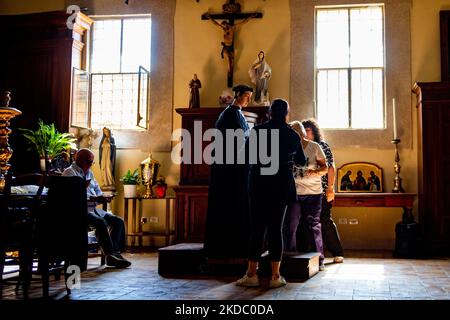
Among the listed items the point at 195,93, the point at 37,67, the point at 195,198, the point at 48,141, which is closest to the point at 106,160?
the point at 48,141

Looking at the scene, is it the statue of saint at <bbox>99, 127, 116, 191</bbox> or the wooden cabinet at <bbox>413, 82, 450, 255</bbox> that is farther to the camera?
the statue of saint at <bbox>99, 127, 116, 191</bbox>

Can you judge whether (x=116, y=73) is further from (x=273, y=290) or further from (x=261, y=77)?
(x=273, y=290)

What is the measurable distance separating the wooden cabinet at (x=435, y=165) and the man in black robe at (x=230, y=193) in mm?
3334

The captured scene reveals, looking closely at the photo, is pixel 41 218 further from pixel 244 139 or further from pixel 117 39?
pixel 117 39

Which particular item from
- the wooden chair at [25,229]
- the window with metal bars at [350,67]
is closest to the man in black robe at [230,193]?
the wooden chair at [25,229]

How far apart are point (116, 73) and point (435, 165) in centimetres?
490

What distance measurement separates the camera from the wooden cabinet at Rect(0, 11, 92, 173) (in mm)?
8164

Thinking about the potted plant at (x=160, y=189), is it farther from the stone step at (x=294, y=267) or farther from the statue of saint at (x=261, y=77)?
the stone step at (x=294, y=267)

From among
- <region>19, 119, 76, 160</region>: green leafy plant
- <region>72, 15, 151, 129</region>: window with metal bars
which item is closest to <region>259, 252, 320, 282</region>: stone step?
<region>19, 119, 76, 160</region>: green leafy plant

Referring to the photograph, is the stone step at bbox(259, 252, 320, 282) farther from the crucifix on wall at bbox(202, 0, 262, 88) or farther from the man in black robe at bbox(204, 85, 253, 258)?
the crucifix on wall at bbox(202, 0, 262, 88)

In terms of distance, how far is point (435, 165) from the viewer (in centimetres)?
727

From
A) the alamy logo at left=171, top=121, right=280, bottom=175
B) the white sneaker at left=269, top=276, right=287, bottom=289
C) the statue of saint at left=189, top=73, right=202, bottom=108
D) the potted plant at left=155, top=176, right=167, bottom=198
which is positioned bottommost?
the white sneaker at left=269, top=276, right=287, bottom=289

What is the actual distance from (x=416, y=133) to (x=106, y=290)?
524 cm

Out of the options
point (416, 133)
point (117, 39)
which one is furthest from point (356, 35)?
point (117, 39)
